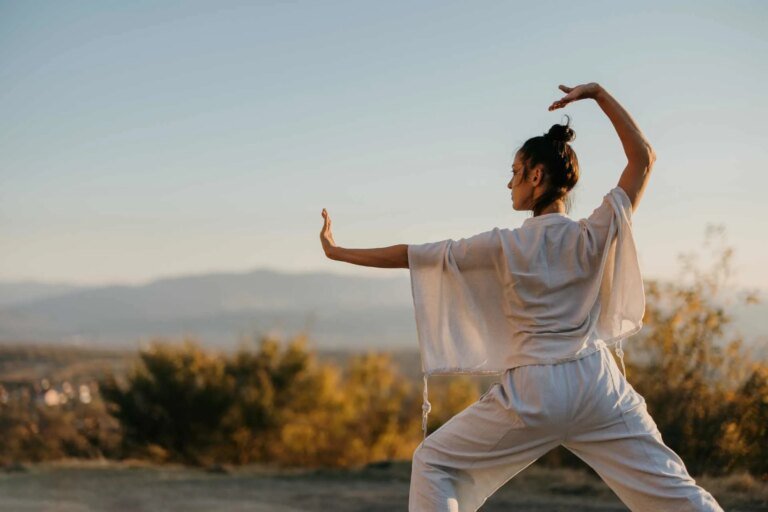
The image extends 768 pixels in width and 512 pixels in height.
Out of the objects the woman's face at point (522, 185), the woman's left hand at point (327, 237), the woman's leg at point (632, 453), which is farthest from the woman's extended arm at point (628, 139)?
the woman's left hand at point (327, 237)

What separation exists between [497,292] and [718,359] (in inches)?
177

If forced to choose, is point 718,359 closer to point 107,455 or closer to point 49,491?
point 49,491

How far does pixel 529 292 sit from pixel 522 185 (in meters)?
0.36

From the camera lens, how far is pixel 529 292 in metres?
2.77

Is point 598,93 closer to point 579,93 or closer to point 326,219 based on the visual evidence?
point 579,93

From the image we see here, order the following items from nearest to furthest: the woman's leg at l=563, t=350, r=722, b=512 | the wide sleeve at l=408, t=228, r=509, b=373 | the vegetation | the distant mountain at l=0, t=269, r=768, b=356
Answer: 1. the woman's leg at l=563, t=350, r=722, b=512
2. the wide sleeve at l=408, t=228, r=509, b=373
3. the vegetation
4. the distant mountain at l=0, t=269, r=768, b=356

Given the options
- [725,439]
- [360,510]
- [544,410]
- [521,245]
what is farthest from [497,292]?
[725,439]

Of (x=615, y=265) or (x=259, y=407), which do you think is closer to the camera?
(x=615, y=265)

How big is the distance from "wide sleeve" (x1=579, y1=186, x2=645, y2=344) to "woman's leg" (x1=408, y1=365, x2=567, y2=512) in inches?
13.8

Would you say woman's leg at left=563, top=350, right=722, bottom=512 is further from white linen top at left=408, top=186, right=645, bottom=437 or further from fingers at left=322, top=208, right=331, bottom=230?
fingers at left=322, top=208, right=331, bottom=230

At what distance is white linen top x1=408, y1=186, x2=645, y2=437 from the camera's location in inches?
108

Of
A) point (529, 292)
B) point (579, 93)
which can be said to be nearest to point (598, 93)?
point (579, 93)

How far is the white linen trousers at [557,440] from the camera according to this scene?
2.64 metres

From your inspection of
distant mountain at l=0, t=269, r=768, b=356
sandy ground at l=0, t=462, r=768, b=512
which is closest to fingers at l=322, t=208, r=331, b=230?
sandy ground at l=0, t=462, r=768, b=512
